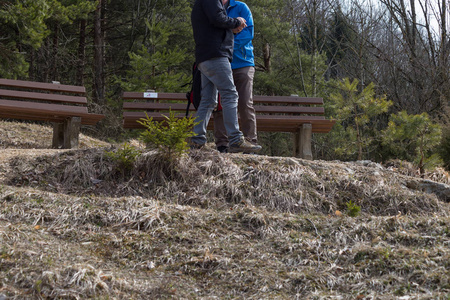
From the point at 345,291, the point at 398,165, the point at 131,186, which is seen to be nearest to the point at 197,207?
the point at 131,186

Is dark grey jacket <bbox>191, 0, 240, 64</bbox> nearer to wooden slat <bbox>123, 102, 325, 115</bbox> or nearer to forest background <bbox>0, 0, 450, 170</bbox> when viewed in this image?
wooden slat <bbox>123, 102, 325, 115</bbox>

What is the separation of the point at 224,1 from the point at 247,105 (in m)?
1.20

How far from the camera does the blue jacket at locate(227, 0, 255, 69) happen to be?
561cm

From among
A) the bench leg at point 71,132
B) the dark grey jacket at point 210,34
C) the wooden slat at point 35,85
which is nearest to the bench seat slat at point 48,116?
the bench leg at point 71,132

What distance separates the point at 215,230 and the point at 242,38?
8.84 feet

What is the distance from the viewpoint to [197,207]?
14.3 ft

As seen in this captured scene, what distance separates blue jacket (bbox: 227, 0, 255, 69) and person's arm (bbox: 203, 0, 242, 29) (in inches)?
19.4

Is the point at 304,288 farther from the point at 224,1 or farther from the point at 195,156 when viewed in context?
the point at 224,1

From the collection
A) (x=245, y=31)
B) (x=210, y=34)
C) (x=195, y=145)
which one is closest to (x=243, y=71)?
(x=245, y=31)

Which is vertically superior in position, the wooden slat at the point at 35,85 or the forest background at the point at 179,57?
the forest background at the point at 179,57

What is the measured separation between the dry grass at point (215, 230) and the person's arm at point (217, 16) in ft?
4.41

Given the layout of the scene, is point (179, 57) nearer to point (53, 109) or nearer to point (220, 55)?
point (53, 109)

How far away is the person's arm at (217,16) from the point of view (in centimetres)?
506

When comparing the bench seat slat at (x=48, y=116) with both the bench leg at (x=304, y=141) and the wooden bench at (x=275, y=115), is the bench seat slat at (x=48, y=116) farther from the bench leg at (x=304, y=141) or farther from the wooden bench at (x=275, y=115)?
the bench leg at (x=304, y=141)
